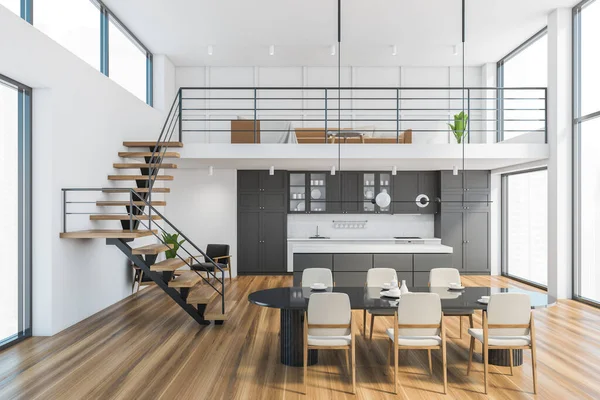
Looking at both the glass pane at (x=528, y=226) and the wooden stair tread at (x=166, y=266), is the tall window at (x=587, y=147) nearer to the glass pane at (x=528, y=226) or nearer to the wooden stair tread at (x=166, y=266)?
the glass pane at (x=528, y=226)

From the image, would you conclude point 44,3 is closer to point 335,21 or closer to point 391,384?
point 335,21

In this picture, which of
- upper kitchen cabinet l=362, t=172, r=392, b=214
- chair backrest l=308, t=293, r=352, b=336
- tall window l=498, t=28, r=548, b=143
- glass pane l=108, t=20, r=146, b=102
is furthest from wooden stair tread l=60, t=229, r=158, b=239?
tall window l=498, t=28, r=548, b=143

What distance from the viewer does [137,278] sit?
806cm

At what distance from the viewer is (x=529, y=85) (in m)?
9.11

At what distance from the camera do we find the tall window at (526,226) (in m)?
9.02

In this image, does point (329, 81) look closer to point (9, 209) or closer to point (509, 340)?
point (9, 209)

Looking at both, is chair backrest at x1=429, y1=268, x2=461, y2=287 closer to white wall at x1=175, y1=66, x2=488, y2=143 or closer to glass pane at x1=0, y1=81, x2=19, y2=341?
glass pane at x1=0, y1=81, x2=19, y2=341

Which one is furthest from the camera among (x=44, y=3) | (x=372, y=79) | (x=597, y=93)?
(x=372, y=79)

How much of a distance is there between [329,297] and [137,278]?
5.12m

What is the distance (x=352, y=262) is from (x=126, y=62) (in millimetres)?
5360

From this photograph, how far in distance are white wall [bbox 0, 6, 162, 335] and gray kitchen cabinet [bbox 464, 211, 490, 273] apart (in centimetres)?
756

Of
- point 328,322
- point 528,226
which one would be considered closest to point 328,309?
point 328,322

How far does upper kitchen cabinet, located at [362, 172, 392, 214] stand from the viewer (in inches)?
422

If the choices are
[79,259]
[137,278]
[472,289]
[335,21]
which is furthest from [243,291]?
[335,21]
